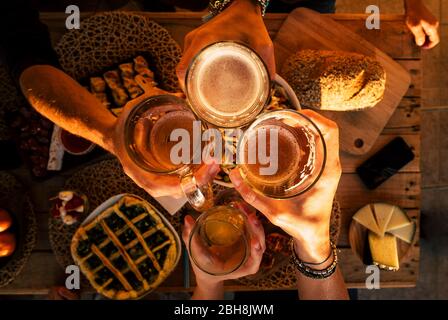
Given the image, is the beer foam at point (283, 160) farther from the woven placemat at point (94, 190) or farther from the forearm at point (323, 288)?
the woven placemat at point (94, 190)

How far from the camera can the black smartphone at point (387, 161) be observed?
1440 mm

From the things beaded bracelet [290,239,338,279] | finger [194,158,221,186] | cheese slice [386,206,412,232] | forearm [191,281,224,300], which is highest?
finger [194,158,221,186]

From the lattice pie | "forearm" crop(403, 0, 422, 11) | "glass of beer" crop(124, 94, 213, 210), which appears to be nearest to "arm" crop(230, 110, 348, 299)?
"glass of beer" crop(124, 94, 213, 210)

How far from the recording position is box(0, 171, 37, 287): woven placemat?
57.7 inches

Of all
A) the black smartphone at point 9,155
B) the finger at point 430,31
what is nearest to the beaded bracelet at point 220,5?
the finger at point 430,31

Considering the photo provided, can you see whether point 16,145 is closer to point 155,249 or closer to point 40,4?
point 155,249

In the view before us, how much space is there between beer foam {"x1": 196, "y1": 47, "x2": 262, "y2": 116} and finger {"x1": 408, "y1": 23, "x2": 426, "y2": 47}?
0.88m

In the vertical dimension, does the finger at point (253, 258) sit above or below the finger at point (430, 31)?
below

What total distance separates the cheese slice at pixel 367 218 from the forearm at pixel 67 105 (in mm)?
923

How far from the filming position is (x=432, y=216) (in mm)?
2445

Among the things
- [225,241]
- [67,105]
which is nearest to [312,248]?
[225,241]

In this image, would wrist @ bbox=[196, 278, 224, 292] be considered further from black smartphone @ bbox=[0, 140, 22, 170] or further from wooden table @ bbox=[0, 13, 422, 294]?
black smartphone @ bbox=[0, 140, 22, 170]
